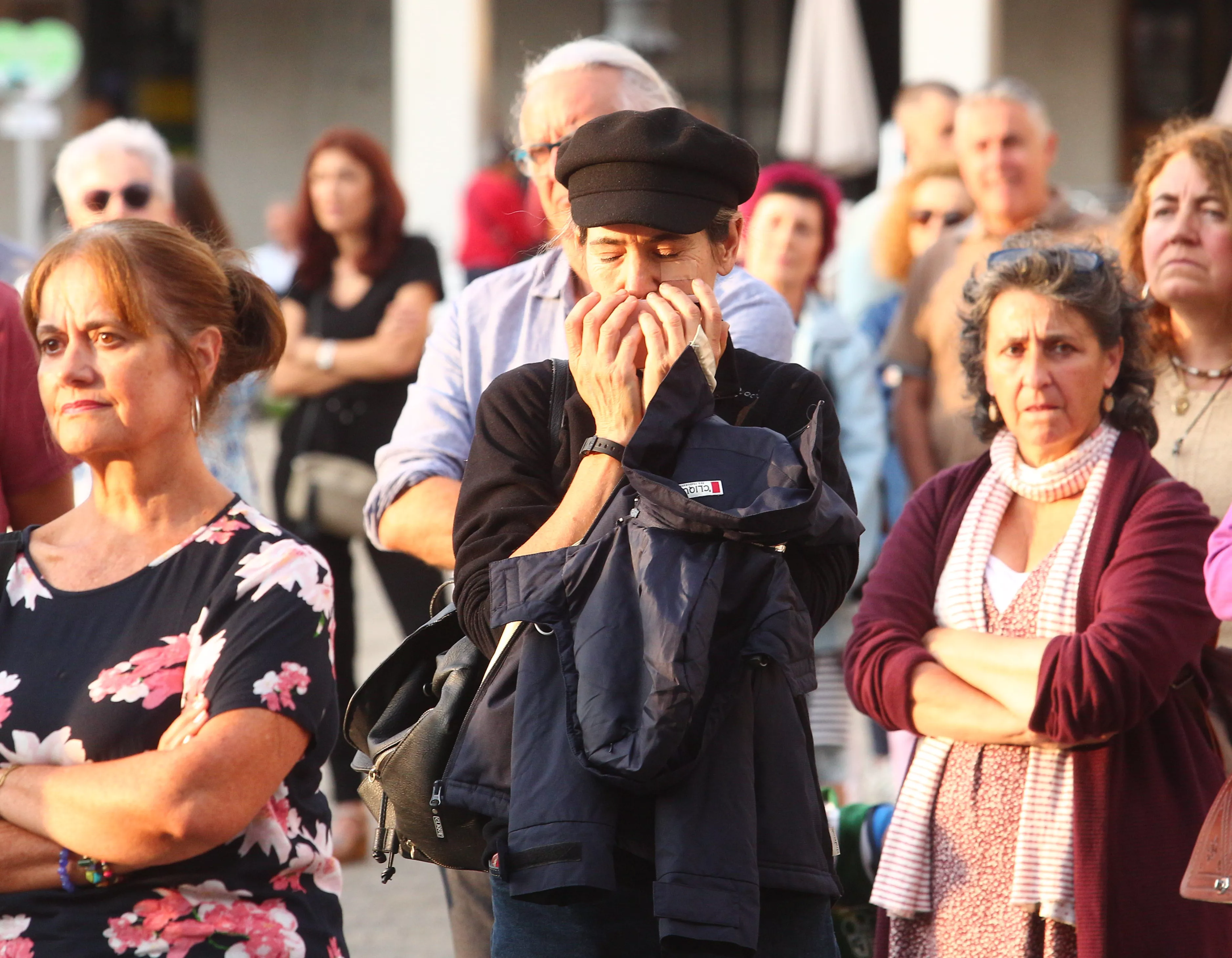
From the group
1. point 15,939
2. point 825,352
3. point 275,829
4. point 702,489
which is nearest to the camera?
point 702,489

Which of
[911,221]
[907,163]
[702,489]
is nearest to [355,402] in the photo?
[911,221]

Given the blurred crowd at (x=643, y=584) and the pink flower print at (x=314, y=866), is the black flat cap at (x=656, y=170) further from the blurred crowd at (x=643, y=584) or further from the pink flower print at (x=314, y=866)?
the pink flower print at (x=314, y=866)

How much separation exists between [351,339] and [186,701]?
3792 millimetres

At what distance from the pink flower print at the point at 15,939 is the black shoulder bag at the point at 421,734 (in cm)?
57

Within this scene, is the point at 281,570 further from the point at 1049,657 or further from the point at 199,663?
the point at 1049,657

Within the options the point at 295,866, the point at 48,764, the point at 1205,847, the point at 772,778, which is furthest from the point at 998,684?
the point at 48,764

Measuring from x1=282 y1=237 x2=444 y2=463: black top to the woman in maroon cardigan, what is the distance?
3035mm

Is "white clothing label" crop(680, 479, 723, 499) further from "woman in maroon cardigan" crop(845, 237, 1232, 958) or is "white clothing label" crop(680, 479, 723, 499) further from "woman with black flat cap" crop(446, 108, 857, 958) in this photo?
"woman in maroon cardigan" crop(845, 237, 1232, 958)

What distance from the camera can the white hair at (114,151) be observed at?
564cm

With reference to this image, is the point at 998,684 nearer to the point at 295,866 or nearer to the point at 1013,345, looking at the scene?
the point at 1013,345

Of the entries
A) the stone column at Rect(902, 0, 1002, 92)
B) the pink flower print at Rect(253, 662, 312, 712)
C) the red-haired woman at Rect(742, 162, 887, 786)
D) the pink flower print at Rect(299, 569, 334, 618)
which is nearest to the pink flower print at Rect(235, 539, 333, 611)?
the pink flower print at Rect(299, 569, 334, 618)

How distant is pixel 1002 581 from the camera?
364cm

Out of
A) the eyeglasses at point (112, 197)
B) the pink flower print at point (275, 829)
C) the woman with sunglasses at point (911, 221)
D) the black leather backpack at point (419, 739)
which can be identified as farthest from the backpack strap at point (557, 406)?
the woman with sunglasses at point (911, 221)

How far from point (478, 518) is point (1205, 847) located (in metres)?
1.42
